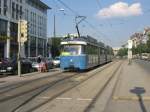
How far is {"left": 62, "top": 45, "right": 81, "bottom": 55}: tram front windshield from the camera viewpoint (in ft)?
122

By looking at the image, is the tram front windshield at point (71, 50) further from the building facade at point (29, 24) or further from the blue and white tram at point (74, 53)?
the building facade at point (29, 24)

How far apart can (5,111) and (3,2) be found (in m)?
59.2

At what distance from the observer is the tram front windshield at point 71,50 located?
122 feet

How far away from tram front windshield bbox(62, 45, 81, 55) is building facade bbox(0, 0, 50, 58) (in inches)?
950

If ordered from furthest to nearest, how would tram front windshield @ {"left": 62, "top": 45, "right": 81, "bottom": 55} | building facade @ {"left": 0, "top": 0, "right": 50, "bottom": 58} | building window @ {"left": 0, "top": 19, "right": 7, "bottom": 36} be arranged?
1. building facade @ {"left": 0, "top": 0, "right": 50, "bottom": 58}
2. building window @ {"left": 0, "top": 19, "right": 7, "bottom": 36}
3. tram front windshield @ {"left": 62, "top": 45, "right": 81, "bottom": 55}

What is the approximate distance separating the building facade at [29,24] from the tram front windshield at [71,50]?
2413cm

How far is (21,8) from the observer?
80.6 meters

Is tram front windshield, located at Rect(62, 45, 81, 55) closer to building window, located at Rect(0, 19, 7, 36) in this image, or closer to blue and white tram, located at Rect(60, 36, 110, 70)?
blue and white tram, located at Rect(60, 36, 110, 70)

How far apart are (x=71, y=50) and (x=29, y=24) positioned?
40.7 metres

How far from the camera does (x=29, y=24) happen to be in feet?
253

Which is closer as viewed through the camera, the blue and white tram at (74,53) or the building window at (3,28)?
the blue and white tram at (74,53)

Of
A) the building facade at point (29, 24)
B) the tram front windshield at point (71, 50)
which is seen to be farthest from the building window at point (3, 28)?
the tram front windshield at point (71, 50)

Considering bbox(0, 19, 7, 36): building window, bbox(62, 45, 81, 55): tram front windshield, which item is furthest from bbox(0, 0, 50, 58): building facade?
bbox(62, 45, 81, 55): tram front windshield

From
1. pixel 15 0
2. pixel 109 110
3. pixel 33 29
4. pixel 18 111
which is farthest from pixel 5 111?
pixel 33 29
